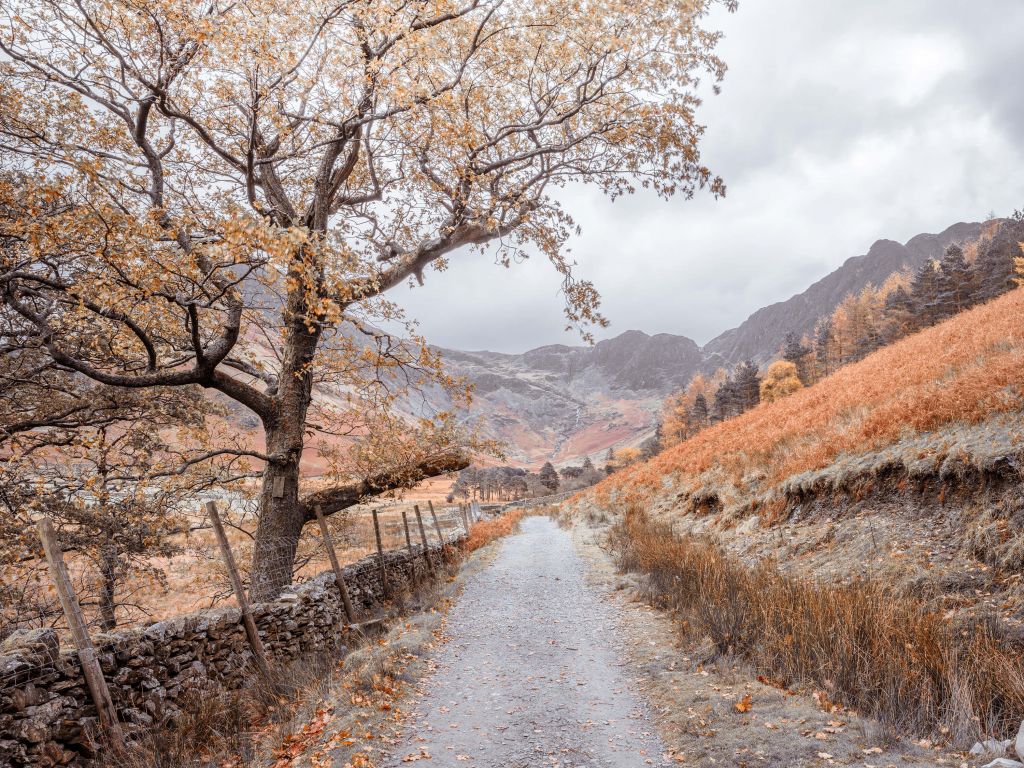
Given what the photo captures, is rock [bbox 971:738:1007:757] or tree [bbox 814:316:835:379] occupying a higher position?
tree [bbox 814:316:835:379]

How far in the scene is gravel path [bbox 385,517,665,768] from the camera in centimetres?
443

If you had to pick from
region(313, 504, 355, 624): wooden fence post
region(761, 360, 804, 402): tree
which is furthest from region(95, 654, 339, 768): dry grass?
region(761, 360, 804, 402): tree

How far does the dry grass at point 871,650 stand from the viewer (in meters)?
3.79

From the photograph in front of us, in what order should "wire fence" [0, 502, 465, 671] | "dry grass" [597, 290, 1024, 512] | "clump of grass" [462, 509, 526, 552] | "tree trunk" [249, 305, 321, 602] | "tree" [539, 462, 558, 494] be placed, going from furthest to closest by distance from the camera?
1. "tree" [539, 462, 558, 494]
2. "clump of grass" [462, 509, 526, 552]
3. "dry grass" [597, 290, 1024, 512]
4. "tree trunk" [249, 305, 321, 602]
5. "wire fence" [0, 502, 465, 671]

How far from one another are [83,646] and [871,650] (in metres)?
7.34

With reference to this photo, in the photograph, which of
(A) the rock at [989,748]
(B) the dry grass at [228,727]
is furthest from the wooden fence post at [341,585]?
(A) the rock at [989,748]

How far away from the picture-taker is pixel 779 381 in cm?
5059

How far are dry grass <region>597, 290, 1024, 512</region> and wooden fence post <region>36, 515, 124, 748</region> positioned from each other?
40.2 ft

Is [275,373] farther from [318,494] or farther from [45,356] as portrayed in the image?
[45,356]

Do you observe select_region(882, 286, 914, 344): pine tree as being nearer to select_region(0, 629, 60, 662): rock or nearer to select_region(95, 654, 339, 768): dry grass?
select_region(95, 654, 339, 768): dry grass

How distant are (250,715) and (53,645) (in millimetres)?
2186

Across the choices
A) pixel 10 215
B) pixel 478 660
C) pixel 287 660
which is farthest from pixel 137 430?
pixel 478 660

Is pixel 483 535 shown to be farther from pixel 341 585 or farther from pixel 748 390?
pixel 748 390

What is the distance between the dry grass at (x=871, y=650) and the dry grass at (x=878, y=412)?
4.52 meters
